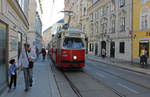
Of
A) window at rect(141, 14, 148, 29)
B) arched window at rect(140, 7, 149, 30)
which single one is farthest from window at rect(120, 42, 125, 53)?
window at rect(141, 14, 148, 29)

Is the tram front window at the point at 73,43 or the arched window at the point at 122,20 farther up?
the arched window at the point at 122,20

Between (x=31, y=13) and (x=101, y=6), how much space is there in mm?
15376

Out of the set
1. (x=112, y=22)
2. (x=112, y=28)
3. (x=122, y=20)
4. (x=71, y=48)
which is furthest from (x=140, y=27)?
(x=71, y=48)

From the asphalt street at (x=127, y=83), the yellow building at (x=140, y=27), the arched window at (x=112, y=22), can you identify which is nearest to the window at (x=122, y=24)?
the arched window at (x=112, y=22)

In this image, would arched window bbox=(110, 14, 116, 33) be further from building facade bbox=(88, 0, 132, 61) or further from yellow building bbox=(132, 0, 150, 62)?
yellow building bbox=(132, 0, 150, 62)

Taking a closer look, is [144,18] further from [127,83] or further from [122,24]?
[127,83]

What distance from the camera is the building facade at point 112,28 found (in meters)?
22.0

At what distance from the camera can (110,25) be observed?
27.4 meters

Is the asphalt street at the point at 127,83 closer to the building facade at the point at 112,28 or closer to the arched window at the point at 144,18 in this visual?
the arched window at the point at 144,18

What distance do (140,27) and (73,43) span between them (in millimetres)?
12689

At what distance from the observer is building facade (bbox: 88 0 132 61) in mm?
22031

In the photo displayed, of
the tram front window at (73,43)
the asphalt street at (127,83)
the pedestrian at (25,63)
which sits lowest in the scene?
the asphalt street at (127,83)

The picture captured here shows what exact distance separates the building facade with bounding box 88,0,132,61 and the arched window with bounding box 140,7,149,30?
2.28m

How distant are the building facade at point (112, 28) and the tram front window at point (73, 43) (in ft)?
42.1
